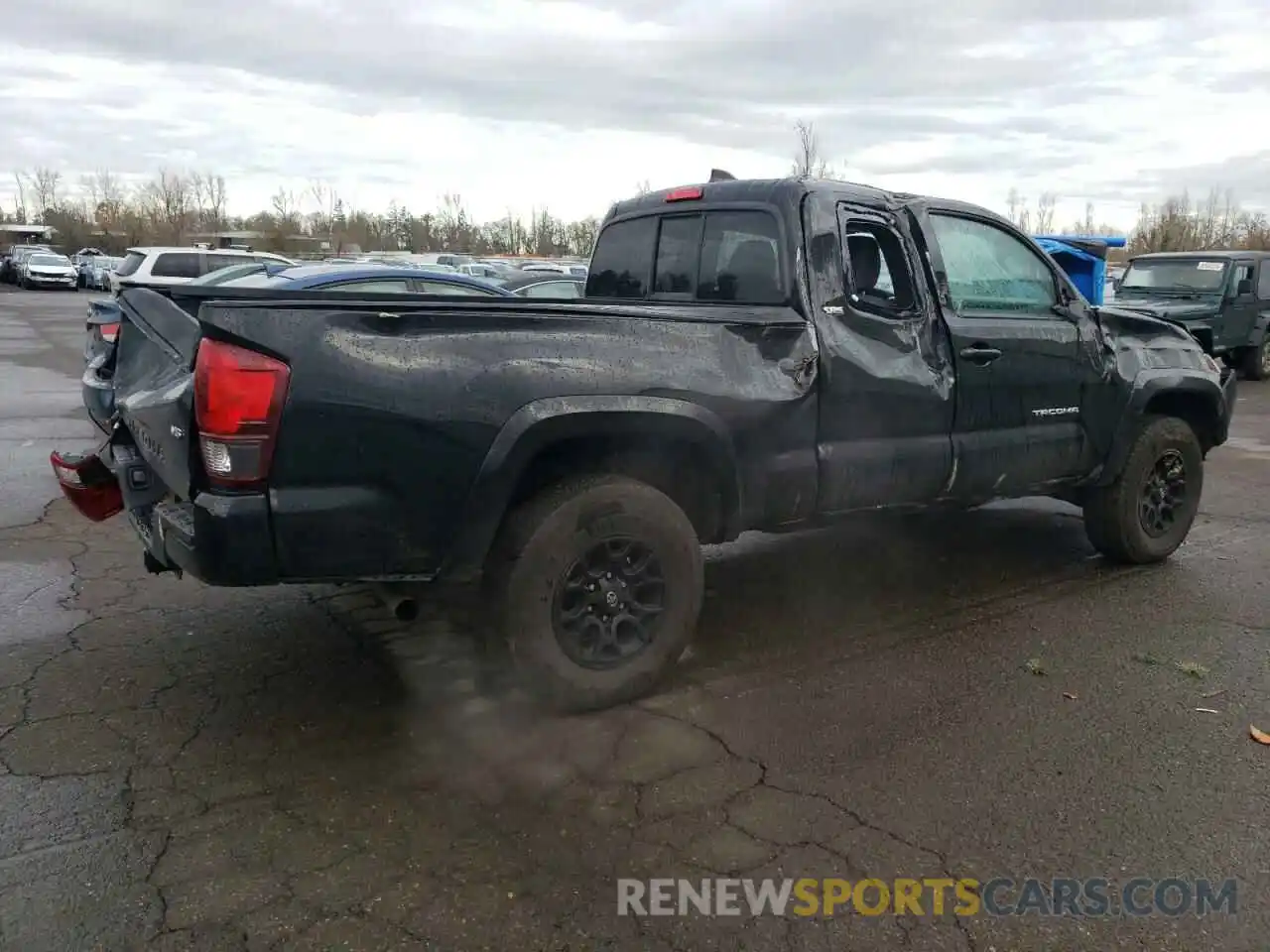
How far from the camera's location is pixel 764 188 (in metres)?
4.32

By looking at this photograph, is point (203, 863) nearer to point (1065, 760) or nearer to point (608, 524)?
point (608, 524)

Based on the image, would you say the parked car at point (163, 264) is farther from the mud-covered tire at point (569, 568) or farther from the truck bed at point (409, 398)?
the mud-covered tire at point (569, 568)

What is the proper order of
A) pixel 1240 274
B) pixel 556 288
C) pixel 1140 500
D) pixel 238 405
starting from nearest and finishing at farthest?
pixel 238 405 → pixel 1140 500 → pixel 556 288 → pixel 1240 274

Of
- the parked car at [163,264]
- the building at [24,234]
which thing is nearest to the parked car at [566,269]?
the parked car at [163,264]

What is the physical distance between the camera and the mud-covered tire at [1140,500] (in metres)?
5.46

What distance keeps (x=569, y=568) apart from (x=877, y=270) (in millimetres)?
2018

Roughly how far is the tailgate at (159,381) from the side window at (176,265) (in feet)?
57.2

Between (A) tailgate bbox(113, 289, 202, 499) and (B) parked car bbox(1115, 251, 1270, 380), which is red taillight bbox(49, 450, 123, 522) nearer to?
(A) tailgate bbox(113, 289, 202, 499)

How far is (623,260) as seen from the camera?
203 inches

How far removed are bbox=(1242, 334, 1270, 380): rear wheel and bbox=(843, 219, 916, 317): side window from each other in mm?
14051

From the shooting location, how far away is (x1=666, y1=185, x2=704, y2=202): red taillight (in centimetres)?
469

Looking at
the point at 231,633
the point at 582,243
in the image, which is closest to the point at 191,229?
the point at 582,243

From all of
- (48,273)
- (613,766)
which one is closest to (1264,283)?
(613,766)

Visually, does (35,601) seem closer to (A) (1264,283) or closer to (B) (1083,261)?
(B) (1083,261)
